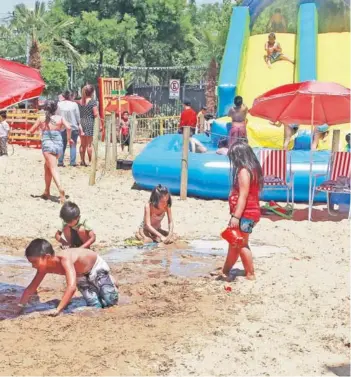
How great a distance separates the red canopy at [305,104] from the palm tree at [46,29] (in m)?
22.6

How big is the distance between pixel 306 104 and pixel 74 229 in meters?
5.77

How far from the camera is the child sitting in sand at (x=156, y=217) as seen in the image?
27.9ft

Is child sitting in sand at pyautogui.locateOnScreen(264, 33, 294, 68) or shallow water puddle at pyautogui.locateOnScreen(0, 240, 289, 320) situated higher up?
child sitting in sand at pyautogui.locateOnScreen(264, 33, 294, 68)

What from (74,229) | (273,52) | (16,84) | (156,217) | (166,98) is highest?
(273,52)

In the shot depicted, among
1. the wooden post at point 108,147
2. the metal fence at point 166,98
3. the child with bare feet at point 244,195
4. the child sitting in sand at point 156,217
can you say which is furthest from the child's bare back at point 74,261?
the metal fence at point 166,98

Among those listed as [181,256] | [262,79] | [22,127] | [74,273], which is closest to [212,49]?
[22,127]

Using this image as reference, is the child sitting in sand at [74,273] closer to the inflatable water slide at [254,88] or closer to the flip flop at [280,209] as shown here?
the flip flop at [280,209]

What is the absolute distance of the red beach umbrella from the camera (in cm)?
1046

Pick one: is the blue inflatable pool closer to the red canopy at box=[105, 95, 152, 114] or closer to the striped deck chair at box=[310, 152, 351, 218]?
the striped deck chair at box=[310, 152, 351, 218]

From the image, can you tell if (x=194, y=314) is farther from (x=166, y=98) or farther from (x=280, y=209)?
(x=166, y=98)

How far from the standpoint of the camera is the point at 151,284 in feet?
22.7

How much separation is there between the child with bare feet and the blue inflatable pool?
16.1 feet

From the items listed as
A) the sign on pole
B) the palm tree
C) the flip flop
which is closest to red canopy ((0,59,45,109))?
the flip flop

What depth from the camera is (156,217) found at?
343 inches
